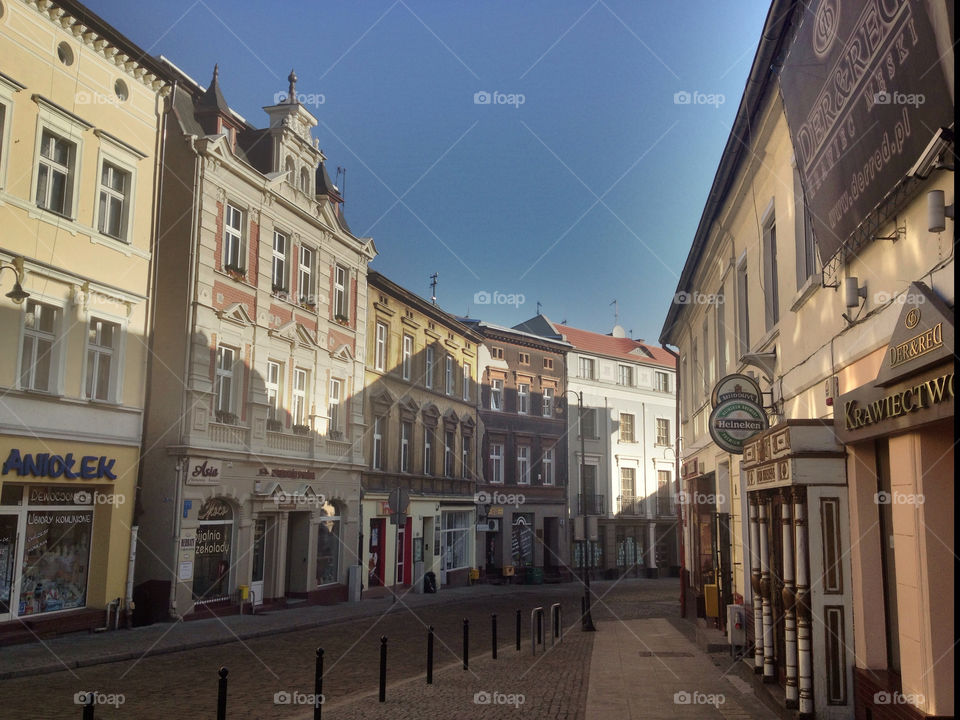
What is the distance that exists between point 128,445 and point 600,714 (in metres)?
13.3

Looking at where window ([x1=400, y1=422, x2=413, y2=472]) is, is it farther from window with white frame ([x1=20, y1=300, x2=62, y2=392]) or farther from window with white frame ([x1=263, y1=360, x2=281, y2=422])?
window with white frame ([x1=20, y1=300, x2=62, y2=392])

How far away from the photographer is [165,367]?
21219 millimetres

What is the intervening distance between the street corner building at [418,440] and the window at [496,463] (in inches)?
80.3

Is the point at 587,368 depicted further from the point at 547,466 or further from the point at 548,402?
the point at 547,466

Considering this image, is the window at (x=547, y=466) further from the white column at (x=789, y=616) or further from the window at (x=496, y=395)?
the white column at (x=789, y=616)

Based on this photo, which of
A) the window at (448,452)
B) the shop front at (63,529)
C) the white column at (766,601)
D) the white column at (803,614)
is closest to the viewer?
the white column at (803,614)

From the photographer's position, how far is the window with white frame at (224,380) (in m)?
22.6

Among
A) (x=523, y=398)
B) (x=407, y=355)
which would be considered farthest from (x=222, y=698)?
(x=523, y=398)

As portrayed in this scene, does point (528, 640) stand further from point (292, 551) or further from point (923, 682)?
point (923, 682)

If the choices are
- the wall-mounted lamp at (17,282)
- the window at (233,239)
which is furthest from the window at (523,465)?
the wall-mounted lamp at (17,282)

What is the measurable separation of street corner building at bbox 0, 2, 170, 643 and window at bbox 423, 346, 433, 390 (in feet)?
57.4

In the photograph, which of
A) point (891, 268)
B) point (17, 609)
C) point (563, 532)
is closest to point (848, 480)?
point (891, 268)

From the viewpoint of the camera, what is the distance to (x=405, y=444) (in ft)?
113

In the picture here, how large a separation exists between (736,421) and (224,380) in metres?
14.8
